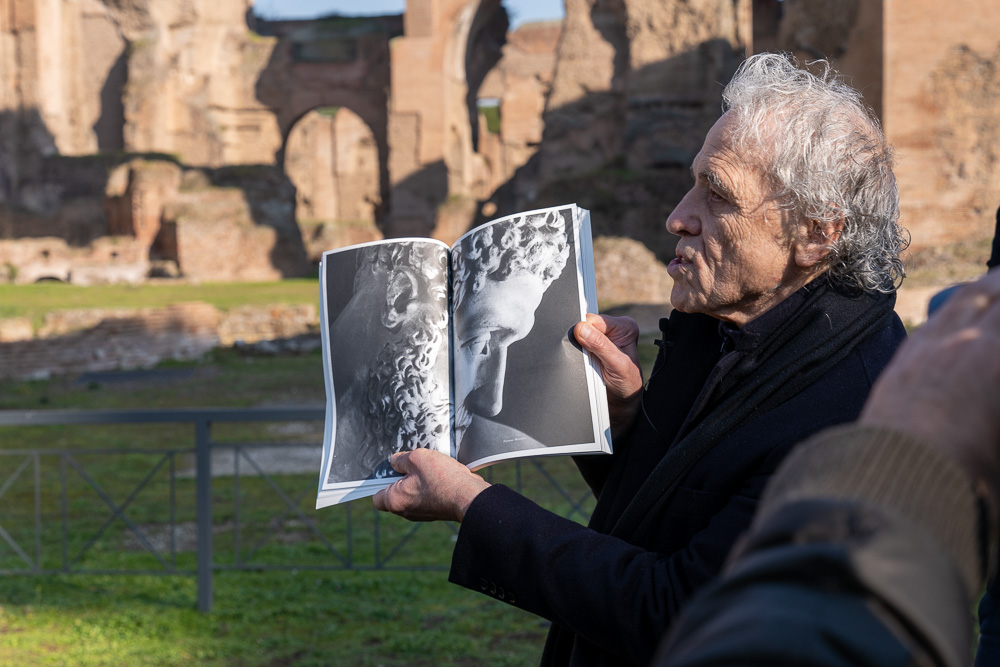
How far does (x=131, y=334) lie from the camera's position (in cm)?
1394

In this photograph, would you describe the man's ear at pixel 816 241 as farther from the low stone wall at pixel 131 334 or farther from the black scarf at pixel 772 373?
the low stone wall at pixel 131 334

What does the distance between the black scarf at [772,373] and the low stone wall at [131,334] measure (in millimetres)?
12482

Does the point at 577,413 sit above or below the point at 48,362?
above

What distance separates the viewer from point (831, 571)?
0.52 meters

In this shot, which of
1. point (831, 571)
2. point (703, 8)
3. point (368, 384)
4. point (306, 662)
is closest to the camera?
point (831, 571)

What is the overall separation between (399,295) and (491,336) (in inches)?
6.9

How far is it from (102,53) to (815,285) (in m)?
34.8

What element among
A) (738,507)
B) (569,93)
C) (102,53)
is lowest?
(738,507)

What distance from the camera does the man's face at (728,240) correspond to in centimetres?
126

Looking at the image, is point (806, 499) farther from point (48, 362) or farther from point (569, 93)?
point (569, 93)

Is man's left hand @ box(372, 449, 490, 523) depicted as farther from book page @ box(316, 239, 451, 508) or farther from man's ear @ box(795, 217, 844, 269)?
man's ear @ box(795, 217, 844, 269)

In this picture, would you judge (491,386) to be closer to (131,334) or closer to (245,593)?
(245,593)

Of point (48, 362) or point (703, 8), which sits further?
point (703, 8)

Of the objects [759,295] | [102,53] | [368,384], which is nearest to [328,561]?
[368,384]
